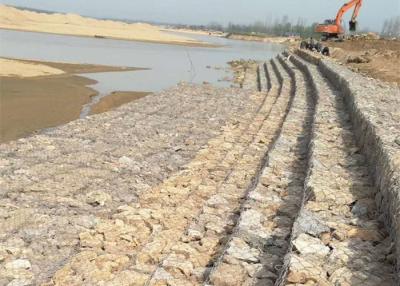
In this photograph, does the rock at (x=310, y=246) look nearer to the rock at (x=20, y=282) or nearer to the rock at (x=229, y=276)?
the rock at (x=229, y=276)

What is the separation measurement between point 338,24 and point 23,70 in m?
32.4

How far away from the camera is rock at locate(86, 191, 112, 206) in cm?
646

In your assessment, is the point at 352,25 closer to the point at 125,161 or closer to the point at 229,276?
the point at 125,161

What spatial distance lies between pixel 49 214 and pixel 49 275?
1.37 m

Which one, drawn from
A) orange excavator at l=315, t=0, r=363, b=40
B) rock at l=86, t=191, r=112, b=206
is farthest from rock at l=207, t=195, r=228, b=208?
orange excavator at l=315, t=0, r=363, b=40

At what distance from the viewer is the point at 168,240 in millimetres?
5254

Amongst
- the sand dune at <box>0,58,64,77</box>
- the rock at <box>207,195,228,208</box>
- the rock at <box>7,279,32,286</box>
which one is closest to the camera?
the rock at <box>7,279,32,286</box>

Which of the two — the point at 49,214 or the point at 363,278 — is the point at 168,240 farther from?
the point at 363,278

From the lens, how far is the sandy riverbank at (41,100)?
43.8ft

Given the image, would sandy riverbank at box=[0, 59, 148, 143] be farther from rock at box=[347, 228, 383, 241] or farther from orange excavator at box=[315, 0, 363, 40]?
orange excavator at box=[315, 0, 363, 40]

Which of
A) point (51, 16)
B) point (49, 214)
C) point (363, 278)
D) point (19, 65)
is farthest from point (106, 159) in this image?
point (51, 16)

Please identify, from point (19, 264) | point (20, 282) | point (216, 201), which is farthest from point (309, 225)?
point (19, 264)

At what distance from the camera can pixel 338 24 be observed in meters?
45.4

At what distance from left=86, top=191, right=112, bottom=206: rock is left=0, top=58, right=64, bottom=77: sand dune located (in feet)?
56.1
